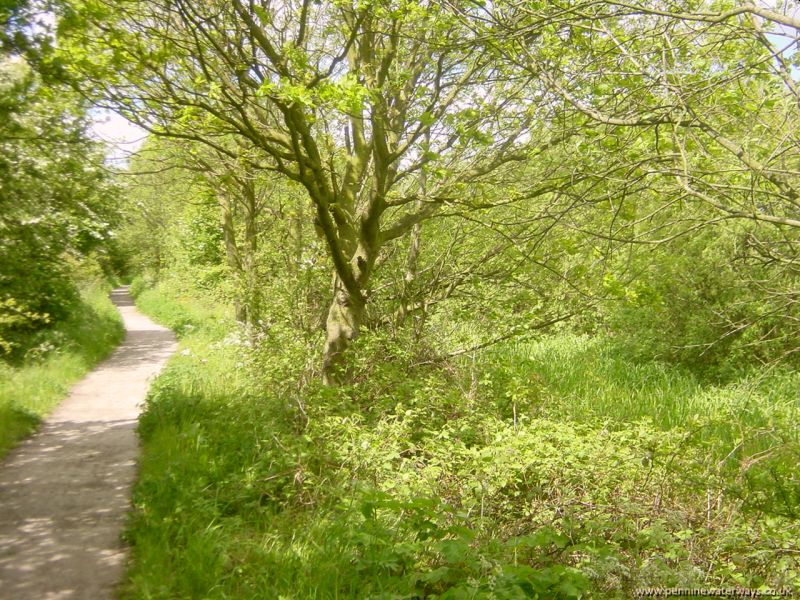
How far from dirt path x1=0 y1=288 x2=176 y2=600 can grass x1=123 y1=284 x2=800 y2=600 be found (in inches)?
10.8

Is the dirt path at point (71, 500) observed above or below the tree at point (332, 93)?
below

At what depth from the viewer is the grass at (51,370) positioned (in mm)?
7066

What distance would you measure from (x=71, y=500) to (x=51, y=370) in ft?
16.8

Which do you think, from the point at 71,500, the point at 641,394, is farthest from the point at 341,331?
the point at 641,394

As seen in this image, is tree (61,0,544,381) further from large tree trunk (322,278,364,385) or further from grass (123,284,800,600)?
grass (123,284,800,600)

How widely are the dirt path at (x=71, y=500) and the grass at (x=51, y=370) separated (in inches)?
8.0

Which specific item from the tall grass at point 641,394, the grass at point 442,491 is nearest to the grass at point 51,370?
the grass at point 442,491

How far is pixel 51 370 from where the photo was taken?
9484 mm

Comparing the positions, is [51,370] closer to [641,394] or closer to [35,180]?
[35,180]

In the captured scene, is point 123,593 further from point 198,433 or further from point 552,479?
point 552,479

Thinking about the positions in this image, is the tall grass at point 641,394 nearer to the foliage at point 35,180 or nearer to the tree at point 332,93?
the tree at point 332,93

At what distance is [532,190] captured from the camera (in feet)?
21.9

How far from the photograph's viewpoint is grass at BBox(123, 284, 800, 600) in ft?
12.0

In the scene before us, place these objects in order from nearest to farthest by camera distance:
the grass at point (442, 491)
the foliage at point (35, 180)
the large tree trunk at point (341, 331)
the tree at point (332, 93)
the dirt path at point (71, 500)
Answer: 1. the grass at point (442, 491)
2. the dirt path at point (71, 500)
3. the tree at point (332, 93)
4. the foliage at point (35, 180)
5. the large tree trunk at point (341, 331)
